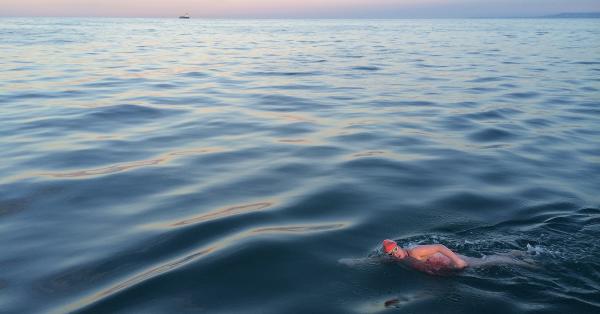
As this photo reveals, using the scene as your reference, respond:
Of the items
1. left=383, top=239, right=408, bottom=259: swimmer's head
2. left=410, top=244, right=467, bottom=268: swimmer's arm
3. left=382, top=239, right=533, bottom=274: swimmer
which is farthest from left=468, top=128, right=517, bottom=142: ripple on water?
left=383, top=239, right=408, bottom=259: swimmer's head

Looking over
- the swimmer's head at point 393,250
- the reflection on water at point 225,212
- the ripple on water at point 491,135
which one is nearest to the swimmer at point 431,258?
the swimmer's head at point 393,250

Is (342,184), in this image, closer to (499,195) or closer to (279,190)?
(279,190)

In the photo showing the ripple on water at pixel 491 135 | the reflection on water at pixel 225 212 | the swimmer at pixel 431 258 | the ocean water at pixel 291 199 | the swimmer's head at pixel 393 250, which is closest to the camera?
the ocean water at pixel 291 199

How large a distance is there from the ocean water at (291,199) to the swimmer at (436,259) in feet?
0.33

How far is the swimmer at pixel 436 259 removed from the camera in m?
4.64

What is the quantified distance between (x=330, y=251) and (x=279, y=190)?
199cm

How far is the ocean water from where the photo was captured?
4438 millimetres

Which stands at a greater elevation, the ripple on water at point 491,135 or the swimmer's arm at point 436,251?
the swimmer's arm at point 436,251

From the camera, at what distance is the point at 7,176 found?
24.6 ft

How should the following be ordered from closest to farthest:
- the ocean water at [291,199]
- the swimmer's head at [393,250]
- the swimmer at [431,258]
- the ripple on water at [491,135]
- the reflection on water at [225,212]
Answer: the ocean water at [291,199] → the swimmer at [431,258] → the swimmer's head at [393,250] → the reflection on water at [225,212] → the ripple on water at [491,135]

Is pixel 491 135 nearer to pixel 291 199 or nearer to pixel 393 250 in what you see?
pixel 291 199

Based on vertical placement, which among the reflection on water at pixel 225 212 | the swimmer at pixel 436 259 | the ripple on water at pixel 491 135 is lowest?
the ripple on water at pixel 491 135

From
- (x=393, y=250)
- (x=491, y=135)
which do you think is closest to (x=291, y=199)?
Result: (x=393, y=250)

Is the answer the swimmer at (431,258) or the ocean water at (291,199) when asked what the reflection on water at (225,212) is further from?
the swimmer at (431,258)
